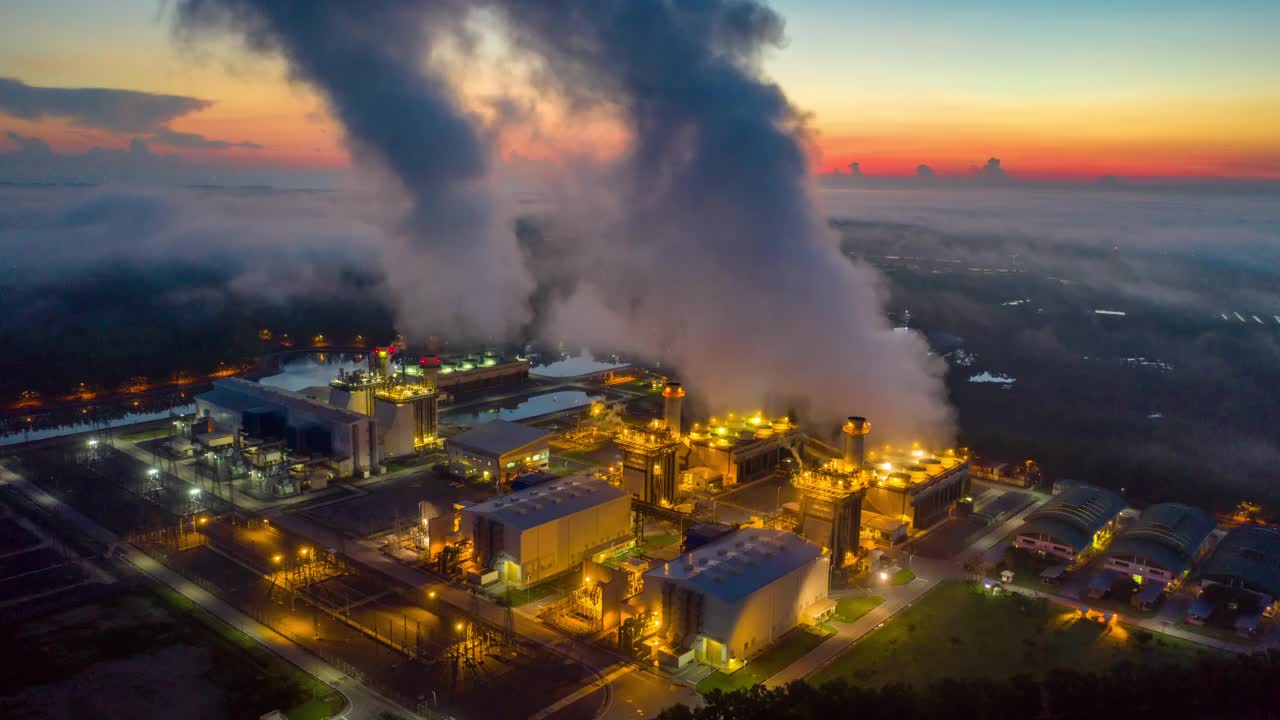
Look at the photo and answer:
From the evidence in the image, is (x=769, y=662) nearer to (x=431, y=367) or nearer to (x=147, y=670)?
(x=147, y=670)

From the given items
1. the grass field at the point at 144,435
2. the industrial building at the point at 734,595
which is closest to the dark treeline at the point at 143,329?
the grass field at the point at 144,435

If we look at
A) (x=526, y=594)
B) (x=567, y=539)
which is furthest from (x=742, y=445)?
(x=526, y=594)

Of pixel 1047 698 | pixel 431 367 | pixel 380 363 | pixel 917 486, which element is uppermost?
pixel 380 363

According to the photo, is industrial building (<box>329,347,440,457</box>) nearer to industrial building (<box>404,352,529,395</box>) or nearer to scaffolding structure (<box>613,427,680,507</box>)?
industrial building (<box>404,352,529,395</box>)

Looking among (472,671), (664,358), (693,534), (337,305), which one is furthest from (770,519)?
(337,305)

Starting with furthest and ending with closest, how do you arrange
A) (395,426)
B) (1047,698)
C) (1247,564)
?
(395,426) < (1247,564) < (1047,698)

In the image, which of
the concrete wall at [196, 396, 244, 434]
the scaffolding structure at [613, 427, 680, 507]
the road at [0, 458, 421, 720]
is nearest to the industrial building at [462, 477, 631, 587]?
the scaffolding structure at [613, 427, 680, 507]

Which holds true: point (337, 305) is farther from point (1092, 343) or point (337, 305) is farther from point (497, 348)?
point (1092, 343)
